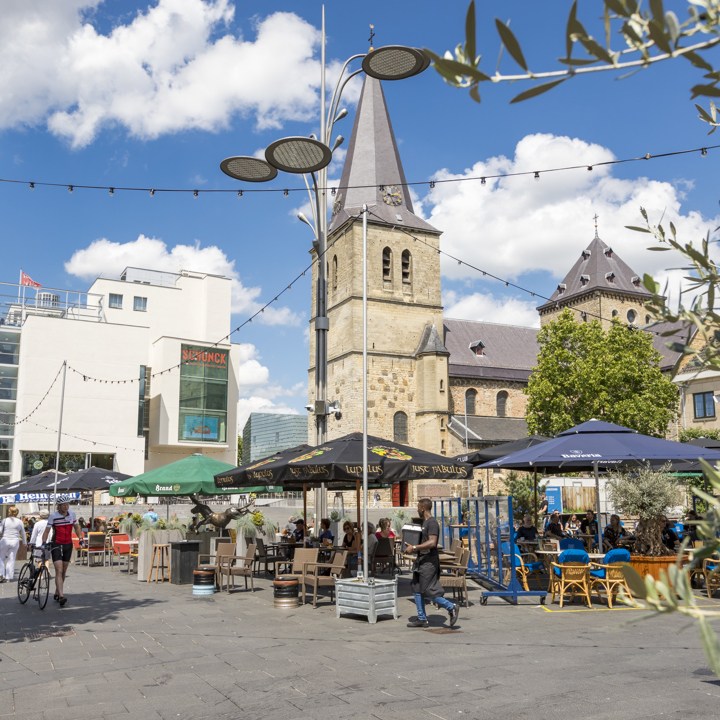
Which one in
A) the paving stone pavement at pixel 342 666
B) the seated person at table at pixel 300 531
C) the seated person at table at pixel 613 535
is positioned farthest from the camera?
the seated person at table at pixel 300 531

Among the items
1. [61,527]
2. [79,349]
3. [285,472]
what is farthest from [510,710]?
[79,349]

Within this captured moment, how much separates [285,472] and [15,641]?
4647 mm

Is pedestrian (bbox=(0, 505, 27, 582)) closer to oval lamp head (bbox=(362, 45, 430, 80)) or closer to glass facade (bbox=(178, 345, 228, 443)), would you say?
oval lamp head (bbox=(362, 45, 430, 80))

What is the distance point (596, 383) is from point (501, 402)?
20.7 metres

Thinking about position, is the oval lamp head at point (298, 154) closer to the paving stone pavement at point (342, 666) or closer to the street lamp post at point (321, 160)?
the street lamp post at point (321, 160)

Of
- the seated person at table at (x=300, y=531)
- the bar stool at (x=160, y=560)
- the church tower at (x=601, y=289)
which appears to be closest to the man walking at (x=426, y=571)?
the seated person at table at (x=300, y=531)

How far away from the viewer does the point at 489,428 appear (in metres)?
49.9

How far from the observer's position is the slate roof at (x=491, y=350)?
2098 inches

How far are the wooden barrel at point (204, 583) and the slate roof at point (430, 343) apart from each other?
36093 millimetres

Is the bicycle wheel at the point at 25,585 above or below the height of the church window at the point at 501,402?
below

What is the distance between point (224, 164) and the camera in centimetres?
1286

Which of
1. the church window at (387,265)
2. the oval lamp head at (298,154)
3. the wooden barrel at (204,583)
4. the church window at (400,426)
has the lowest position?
the wooden barrel at (204,583)

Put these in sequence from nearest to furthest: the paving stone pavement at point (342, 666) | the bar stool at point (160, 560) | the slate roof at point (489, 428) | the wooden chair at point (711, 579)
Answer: the paving stone pavement at point (342, 666), the wooden chair at point (711, 579), the bar stool at point (160, 560), the slate roof at point (489, 428)

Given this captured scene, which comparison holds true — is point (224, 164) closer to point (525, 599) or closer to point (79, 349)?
point (525, 599)
